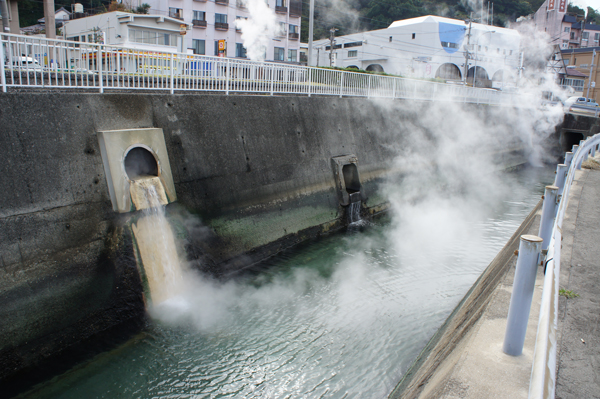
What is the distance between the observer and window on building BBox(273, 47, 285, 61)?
131 feet

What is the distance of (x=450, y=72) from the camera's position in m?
49.6

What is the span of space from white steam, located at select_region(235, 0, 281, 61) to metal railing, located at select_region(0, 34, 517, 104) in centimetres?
2387

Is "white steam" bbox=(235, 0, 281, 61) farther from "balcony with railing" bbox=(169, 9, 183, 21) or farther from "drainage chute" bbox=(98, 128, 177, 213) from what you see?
"drainage chute" bbox=(98, 128, 177, 213)

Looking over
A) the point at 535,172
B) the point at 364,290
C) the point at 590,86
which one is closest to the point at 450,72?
the point at 590,86

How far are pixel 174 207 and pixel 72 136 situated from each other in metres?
2.42

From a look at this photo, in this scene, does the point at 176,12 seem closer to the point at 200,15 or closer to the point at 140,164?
the point at 200,15

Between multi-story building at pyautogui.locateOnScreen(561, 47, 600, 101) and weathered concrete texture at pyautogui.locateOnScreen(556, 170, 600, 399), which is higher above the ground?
multi-story building at pyautogui.locateOnScreen(561, 47, 600, 101)

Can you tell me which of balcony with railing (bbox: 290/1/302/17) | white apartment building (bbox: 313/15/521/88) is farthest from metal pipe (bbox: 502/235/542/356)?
white apartment building (bbox: 313/15/521/88)

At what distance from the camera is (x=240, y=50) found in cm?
3822

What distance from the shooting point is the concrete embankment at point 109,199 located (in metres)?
6.54

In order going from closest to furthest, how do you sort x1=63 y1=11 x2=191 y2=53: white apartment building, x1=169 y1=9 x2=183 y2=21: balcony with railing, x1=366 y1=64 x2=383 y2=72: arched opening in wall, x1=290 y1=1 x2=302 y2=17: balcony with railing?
x1=63 y1=11 x2=191 y2=53: white apartment building
x1=169 y1=9 x2=183 y2=21: balcony with railing
x1=290 y1=1 x2=302 y2=17: balcony with railing
x1=366 y1=64 x2=383 y2=72: arched opening in wall

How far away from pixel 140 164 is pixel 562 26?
7837 centimetres

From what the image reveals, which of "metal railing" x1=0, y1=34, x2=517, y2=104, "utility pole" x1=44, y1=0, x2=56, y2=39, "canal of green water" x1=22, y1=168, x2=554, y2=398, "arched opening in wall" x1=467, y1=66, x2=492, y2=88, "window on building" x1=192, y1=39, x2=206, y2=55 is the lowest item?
"canal of green water" x1=22, y1=168, x2=554, y2=398

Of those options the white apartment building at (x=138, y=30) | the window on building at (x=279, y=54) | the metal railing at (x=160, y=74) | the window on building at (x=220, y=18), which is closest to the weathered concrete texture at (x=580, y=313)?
the metal railing at (x=160, y=74)
